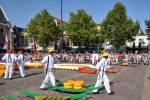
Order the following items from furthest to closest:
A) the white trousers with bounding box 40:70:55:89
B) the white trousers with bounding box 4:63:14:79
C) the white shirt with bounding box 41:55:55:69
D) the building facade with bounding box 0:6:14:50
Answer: the building facade with bounding box 0:6:14:50, the white trousers with bounding box 4:63:14:79, the white shirt with bounding box 41:55:55:69, the white trousers with bounding box 40:70:55:89

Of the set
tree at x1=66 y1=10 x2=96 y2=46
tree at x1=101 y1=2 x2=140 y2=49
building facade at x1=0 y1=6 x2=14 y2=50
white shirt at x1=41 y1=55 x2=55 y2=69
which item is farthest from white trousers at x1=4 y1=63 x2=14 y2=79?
building facade at x1=0 y1=6 x2=14 y2=50

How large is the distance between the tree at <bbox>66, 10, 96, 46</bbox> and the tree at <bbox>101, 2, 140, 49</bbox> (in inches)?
143

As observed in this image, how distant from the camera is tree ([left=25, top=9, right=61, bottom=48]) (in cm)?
6247

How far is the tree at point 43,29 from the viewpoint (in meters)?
62.5

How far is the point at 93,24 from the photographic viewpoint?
63250 millimetres

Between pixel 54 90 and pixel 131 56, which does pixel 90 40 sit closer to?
pixel 131 56

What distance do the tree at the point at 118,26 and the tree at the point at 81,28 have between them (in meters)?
3.62

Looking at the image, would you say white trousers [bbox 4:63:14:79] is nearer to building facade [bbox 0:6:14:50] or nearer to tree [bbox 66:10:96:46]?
tree [bbox 66:10:96:46]

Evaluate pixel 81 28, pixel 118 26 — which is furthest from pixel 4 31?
pixel 118 26

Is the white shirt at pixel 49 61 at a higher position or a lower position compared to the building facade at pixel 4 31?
lower

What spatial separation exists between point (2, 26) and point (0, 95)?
52774mm

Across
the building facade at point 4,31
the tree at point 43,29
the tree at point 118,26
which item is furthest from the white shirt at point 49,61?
the building facade at point 4,31

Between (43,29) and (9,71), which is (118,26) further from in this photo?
(9,71)

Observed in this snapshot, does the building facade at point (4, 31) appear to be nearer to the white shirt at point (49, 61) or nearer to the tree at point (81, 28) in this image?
the tree at point (81, 28)
